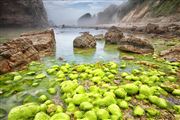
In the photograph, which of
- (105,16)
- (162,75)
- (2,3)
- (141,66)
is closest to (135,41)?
(141,66)

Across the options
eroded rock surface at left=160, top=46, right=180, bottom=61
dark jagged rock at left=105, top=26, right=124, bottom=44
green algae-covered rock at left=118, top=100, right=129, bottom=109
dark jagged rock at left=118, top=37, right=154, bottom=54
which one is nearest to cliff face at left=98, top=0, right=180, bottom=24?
dark jagged rock at left=105, top=26, right=124, bottom=44

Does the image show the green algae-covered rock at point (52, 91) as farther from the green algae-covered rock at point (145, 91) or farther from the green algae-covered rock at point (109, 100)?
the green algae-covered rock at point (145, 91)

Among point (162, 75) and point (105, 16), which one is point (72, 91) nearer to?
point (162, 75)

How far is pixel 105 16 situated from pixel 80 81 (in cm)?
13850

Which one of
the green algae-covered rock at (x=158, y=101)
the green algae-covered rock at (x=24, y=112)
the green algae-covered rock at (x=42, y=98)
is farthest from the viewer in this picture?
the green algae-covered rock at (x=42, y=98)

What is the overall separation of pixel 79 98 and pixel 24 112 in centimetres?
155

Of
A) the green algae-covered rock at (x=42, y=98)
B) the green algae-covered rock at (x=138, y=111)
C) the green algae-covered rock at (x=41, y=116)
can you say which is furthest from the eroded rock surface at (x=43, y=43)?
the green algae-covered rock at (x=138, y=111)

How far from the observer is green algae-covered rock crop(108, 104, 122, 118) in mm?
4870

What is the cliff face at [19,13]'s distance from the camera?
57625mm

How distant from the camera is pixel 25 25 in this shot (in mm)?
66062

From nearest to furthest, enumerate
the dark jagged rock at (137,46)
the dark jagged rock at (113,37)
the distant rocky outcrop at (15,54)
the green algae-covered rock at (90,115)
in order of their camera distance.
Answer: the green algae-covered rock at (90,115) < the distant rocky outcrop at (15,54) < the dark jagged rock at (137,46) < the dark jagged rock at (113,37)

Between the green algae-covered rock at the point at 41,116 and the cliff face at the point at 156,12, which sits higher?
the cliff face at the point at 156,12

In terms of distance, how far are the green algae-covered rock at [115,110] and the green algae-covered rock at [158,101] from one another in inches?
51.4

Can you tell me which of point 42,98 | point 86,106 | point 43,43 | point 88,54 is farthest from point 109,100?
point 43,43
